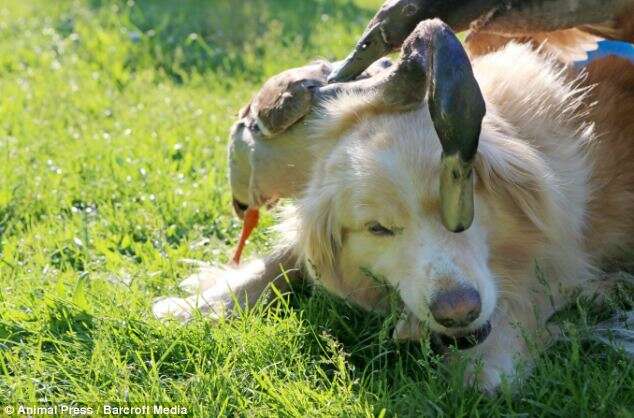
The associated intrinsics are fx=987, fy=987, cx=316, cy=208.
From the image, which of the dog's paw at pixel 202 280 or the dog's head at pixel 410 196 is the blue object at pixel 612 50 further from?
the dog's paw at pixel 202 280

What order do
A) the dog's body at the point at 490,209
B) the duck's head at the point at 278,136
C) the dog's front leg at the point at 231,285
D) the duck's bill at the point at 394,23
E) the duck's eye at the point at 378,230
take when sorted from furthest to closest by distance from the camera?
the dog's front leg at the point at 231,285
the duck's head at the point at 278,136
the duck's bill at the point at 394,23
the duck's eye at the point at 378,230
the dog's body at the point at 490,209

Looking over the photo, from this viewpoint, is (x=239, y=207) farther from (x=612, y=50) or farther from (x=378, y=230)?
(x=612, y=50)

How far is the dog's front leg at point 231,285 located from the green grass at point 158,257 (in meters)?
0.09

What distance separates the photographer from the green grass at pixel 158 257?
10.2ft

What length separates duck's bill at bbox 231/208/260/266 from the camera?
4.08 m

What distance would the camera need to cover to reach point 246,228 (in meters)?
4.15

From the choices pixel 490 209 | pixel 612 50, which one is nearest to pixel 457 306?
pixel 490 209

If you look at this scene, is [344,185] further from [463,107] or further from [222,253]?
[222,253]

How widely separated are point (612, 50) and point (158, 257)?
6.97ft

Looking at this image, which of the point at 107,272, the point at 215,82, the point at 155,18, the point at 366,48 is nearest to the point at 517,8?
the point at 366,48

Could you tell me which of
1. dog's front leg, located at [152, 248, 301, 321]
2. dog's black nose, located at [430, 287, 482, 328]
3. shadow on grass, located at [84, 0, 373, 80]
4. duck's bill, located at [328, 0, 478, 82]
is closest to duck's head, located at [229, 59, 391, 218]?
duck's bill, located at [328, 0, 478, 82]

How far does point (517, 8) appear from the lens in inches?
148

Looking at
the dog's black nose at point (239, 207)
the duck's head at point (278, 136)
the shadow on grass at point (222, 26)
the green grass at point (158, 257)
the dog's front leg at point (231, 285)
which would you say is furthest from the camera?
the shadow on grass at point (222, 26)

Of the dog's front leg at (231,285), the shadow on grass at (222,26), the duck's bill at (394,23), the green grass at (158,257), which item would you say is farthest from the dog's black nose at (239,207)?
the shadow on grass at (222,26)
